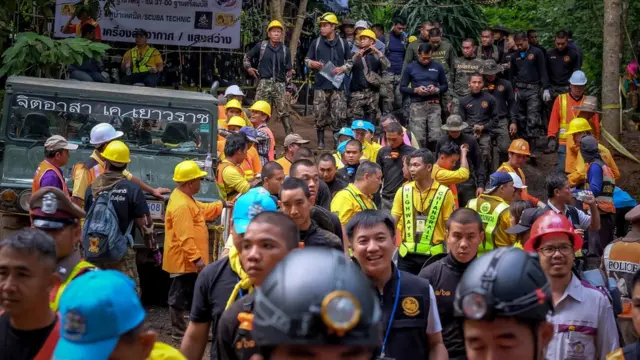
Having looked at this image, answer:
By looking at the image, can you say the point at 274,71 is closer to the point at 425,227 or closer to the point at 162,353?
the point at 425,227

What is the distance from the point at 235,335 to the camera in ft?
15.7

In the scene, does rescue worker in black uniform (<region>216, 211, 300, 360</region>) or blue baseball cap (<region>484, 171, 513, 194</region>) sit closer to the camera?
rescue worker in black uniform (<region>216, 211, 300, 360</region>)

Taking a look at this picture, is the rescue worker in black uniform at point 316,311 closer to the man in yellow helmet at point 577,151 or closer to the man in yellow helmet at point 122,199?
the man in yellow helmet at point 122,199

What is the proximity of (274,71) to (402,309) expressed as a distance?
1304cm

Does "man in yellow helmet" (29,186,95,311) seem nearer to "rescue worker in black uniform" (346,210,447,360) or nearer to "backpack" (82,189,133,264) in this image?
"rescue worker in black uniform" (346,210,447,360)

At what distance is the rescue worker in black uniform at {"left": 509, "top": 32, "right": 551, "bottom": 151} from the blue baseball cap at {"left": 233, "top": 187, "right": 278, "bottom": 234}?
13905mm

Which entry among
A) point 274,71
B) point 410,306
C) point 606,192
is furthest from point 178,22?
point 410,306

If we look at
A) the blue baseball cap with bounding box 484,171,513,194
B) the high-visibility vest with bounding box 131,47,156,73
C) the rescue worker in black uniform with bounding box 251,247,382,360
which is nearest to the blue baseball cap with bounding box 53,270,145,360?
the rescue worker in black uniform with bounding box 251,247,382,360

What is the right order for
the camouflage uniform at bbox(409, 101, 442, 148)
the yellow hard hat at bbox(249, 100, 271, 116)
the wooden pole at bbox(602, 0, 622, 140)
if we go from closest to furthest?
the yellow hard hat at bbox(249, 100, 271, 116) → the camouflage uniform at bbox(409, 101, 442, 148) → the wooden pole at bbox(602, 0, 622, 140)

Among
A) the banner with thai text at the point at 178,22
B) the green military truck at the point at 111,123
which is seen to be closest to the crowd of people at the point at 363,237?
the green military truck at the point at 111,123

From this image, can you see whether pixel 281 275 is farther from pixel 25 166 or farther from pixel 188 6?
pixel 188 6

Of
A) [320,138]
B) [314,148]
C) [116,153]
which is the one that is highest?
[320,138]

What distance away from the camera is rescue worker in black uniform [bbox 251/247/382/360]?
8.38ft

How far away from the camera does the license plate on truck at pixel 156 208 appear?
11641 mm
